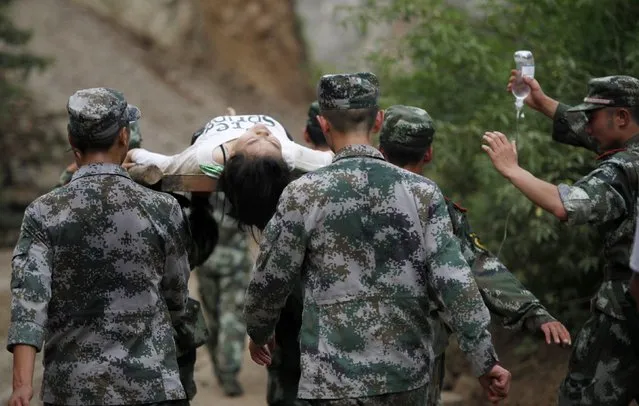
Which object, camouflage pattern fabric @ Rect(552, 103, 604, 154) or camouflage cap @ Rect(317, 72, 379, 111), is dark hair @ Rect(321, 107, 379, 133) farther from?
camouflage pattern fabric @ Rect(552, 103, 604, 154)

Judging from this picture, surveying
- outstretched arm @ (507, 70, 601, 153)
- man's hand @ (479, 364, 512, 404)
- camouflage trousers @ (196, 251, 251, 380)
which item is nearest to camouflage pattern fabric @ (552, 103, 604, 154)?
outstretched arm @ (507, 70, 601, 153)

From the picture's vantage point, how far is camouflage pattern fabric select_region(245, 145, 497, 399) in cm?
468

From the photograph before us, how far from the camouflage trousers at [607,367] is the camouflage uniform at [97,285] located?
6.60 ft

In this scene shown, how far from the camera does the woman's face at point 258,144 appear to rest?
5680 millimetres

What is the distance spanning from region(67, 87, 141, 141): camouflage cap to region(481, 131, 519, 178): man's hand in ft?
5.18

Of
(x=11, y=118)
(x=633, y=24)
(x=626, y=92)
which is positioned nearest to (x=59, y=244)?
(x=626, y=92)

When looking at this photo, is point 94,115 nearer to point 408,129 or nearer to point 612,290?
point 408,129

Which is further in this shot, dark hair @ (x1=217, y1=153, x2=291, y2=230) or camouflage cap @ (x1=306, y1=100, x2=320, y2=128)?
camouflage cap @ (x1=306, y1=100, x2=320, y2=128)

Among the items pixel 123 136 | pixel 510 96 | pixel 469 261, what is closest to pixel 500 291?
pixel 469 261

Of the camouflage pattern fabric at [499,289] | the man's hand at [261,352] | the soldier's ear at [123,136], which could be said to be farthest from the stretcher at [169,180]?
the camouflage pattern fabric at [499,289]

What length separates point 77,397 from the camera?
188 inches

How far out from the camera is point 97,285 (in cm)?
481

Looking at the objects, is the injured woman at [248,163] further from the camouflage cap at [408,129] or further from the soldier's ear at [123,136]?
the soldier's ear at [123,136]

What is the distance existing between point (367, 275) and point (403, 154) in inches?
48.9
